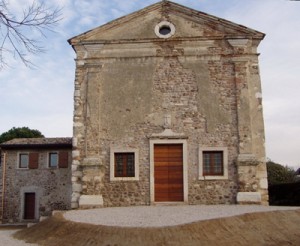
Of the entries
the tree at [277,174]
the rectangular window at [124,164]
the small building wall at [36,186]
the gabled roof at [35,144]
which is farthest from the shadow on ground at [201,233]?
the tree at [277,174]

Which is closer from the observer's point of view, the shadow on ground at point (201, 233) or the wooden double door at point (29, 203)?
the shadow on ground at point (201, 233)

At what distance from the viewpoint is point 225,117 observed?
49.4 ft

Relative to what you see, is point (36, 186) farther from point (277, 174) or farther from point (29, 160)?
point (277, 174)

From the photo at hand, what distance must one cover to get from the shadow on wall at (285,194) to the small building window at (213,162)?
29.8 ft

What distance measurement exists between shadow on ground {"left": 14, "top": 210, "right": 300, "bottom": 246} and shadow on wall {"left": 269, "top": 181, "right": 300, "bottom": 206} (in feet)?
42.8

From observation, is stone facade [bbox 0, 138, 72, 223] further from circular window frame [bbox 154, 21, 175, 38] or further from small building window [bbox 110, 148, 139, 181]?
circular window frame [bbox 154, 21, 175, 38]

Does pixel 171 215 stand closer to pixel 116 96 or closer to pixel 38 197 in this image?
pixel 116 96

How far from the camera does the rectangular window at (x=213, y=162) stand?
48.9 ft

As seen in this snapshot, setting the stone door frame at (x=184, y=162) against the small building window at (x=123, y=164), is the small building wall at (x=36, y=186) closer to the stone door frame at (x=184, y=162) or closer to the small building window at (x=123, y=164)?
the small building window at (x=123, y=164)

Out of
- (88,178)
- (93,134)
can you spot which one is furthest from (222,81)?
(88,178)

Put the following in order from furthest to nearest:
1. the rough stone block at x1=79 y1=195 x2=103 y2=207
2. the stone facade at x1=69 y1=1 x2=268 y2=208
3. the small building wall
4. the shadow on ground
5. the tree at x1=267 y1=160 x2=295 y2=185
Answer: the tree at x1=267 y1=160 x2=295 y2=185
the small building wall
the stone facade at x1=69 y1=1 x2=268 y2=208
the rough stone block at x1=79 y1=195 x2=103 y2=207
the shadow on ground

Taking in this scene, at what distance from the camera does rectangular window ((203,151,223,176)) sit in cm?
1489

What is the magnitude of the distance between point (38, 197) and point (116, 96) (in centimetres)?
1137

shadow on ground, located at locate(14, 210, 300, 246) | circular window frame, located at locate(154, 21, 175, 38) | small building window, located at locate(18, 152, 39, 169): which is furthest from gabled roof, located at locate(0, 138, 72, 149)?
shadow on ground, located at locate(14, 210, 300, 246)
